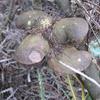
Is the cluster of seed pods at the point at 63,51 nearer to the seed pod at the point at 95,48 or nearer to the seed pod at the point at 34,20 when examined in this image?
the seed pod at the point at 34,20

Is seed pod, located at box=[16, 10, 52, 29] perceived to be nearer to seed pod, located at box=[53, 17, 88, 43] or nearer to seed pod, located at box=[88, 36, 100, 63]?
seed pod, located at box=[53, 17, 88, 43]

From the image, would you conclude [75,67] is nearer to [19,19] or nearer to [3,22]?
[19,19]

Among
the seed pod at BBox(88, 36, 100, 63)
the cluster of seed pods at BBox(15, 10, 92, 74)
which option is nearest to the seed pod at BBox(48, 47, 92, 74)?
the cluster of seed pods at BBox(15, 10, 92, 74)

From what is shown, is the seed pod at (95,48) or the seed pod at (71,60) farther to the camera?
the seed pod at (95,48)

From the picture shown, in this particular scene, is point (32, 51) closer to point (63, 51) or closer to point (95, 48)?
point (63, 51)

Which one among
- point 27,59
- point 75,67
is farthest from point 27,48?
point 75,67

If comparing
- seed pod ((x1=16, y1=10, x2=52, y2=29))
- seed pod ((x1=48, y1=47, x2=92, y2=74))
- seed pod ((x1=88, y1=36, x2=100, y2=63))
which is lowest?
seed pod ((x1=88, y1=36, x2=100, y2=63))

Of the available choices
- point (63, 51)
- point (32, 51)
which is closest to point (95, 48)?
point (63, 51)

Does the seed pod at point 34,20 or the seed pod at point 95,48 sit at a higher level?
the seed pod at point 34,20

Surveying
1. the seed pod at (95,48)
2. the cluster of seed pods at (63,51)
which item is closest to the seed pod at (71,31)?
the cluster of seed pods at (63,51)
